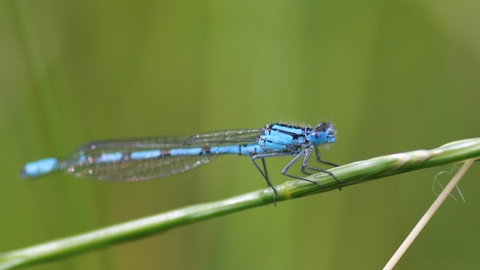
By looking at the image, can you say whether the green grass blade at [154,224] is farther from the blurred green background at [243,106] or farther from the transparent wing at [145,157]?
the transparent wing at [145,157]

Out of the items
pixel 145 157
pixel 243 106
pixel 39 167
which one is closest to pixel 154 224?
pixel 39 167

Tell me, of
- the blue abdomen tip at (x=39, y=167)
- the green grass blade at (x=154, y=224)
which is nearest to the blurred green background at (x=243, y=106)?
the blue abdomen tip at (x=39, y=167)

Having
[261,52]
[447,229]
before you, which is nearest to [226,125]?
[261,52]

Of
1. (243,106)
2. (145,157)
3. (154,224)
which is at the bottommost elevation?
(154,224)

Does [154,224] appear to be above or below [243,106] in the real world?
below

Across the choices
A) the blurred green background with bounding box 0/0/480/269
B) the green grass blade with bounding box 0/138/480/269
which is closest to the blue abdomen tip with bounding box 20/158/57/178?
the blurred green background with bounding box 0/0/480/269

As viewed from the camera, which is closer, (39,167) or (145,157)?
(39,167)

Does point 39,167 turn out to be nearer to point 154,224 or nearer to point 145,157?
point 145,157
